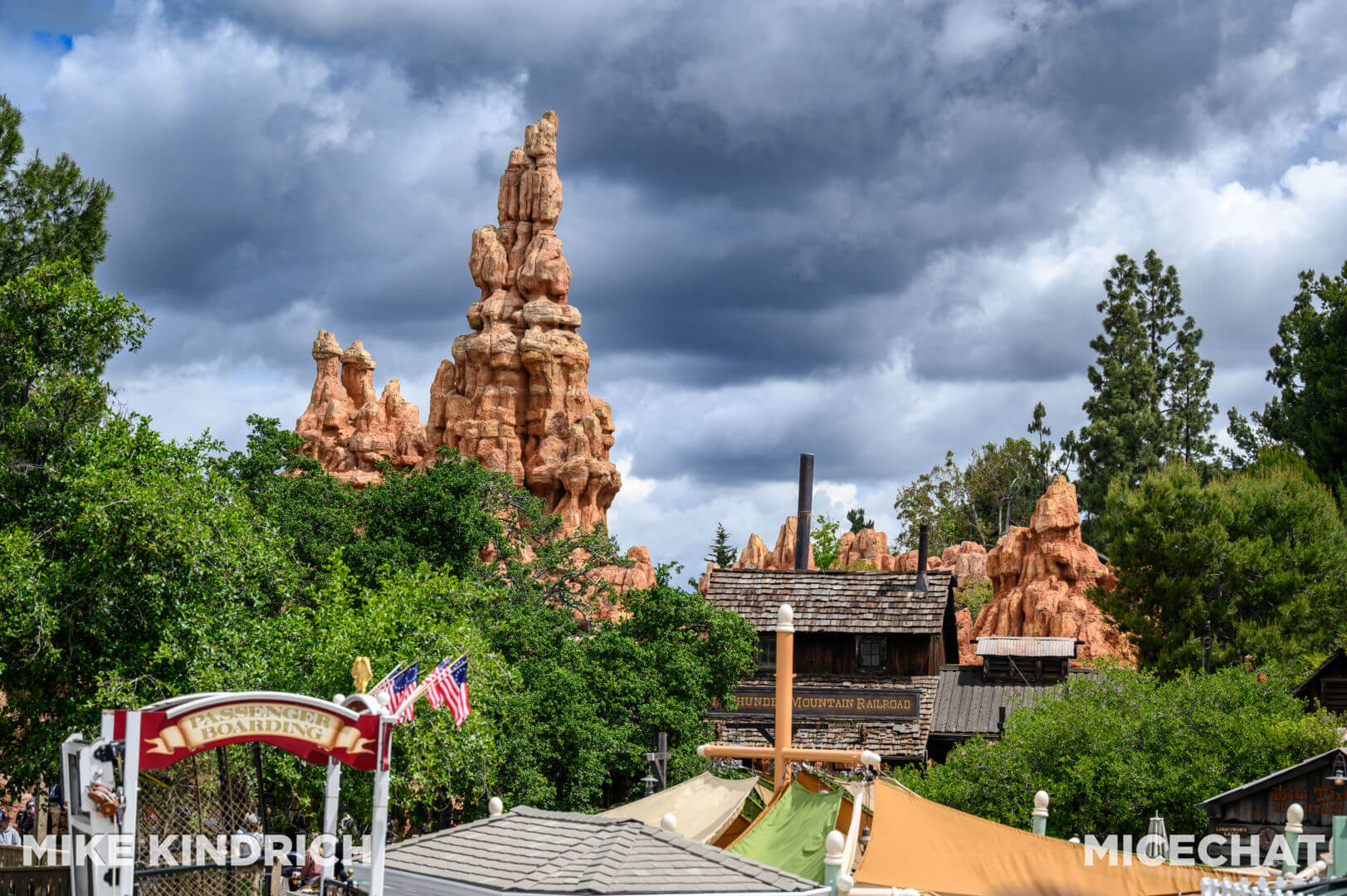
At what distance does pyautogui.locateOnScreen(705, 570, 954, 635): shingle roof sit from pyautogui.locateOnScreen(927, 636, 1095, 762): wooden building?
7.43 feet

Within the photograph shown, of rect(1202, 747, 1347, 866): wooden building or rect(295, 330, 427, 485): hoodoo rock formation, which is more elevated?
rect(295, 330, 427, 485): hoodoo rock formation

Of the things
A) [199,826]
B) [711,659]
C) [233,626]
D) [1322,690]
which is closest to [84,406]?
[233,626]

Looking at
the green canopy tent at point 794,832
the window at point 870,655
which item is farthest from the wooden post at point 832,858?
the window at point 870,655

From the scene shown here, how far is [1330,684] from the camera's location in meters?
27.1

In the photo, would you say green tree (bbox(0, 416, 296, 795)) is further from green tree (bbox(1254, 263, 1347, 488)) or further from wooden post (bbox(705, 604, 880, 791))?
green tree (bbox(1254, 263, 1347, 488))

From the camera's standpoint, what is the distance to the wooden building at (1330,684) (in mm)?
26969

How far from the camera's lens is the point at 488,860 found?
11250mm

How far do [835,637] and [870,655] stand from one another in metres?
1.03

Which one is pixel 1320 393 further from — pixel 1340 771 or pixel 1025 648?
pixel 1340 771

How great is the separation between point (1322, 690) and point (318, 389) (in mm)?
66207

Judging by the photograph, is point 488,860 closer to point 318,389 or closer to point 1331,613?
point 1331,613

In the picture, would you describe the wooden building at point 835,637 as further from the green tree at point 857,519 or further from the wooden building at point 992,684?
the green tree at point 857,519

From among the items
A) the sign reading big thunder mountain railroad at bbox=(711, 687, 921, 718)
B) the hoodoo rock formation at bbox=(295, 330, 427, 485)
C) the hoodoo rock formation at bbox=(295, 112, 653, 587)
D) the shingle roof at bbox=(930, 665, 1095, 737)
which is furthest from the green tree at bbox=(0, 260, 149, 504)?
the hoodoo rock formation at bbox=(295, 330, 427, 485)

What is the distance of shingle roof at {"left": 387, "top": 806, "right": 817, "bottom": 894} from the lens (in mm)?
10484
